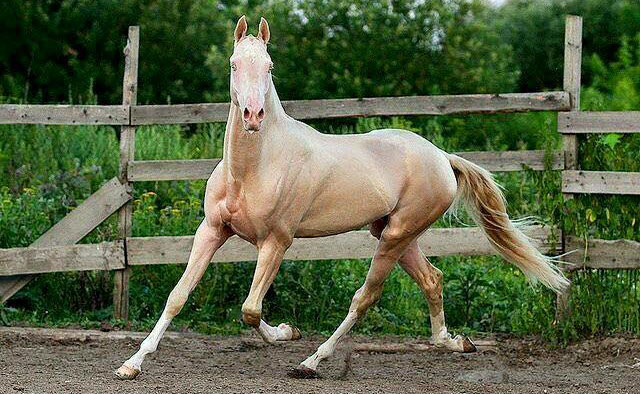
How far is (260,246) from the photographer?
581 cm

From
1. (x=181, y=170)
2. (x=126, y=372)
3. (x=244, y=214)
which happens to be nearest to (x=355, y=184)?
(x=244, y=214)

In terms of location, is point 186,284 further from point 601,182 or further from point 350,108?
point 601,182

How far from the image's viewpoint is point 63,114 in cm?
781

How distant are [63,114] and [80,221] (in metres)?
0.80

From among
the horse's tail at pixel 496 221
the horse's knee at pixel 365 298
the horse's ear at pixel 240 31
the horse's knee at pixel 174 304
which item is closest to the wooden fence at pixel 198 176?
the horse's tail at pixel 496 221

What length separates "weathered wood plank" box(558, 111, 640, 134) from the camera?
7387mm

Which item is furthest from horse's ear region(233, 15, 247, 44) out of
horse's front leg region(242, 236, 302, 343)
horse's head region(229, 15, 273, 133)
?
horse's front leg region(242, 236, 302, 343)

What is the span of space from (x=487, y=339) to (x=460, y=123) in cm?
576

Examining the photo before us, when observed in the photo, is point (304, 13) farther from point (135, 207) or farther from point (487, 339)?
point (487, 339)

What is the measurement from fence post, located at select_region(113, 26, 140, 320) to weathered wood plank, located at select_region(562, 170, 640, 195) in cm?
322

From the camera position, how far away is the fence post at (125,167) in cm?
793

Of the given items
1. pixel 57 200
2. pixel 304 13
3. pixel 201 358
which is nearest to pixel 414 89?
pixel 304 13

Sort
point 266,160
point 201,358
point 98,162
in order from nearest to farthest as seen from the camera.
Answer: point 266,160
point 201,358
point 98,162

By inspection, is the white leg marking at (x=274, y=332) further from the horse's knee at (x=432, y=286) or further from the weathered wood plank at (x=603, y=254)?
the weathered wood plank at (x=603, y=254)
